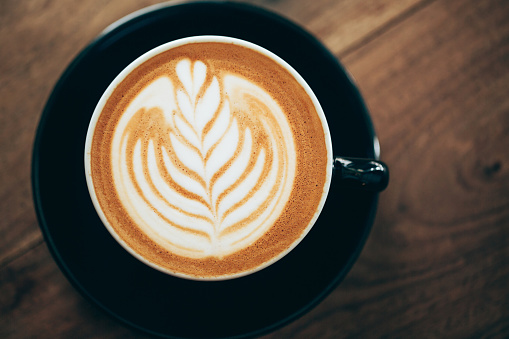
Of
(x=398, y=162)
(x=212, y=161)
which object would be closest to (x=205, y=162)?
(x=212, y=161)

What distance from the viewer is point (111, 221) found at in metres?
0.68

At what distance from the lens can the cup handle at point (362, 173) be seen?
0.69 meters

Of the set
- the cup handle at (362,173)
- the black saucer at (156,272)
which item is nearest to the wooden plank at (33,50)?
the black saucer at (156,272)

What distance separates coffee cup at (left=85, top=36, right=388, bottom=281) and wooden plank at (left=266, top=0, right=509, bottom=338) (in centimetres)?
A: 38

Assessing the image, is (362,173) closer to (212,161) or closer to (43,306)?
(212,161)

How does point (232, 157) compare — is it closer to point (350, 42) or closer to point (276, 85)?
point (276, 85)

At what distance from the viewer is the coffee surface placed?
0.69 meters

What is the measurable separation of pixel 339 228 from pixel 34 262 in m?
0.82

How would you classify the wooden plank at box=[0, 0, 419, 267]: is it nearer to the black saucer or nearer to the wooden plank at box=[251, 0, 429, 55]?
the black saucer

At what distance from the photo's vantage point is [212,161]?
0.71 metres

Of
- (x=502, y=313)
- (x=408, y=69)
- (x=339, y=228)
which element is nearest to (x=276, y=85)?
(x=339, y=228)

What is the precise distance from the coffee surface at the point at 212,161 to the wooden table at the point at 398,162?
1.26 feet

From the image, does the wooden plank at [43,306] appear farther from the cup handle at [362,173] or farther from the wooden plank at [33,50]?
the cup handle at [362,173]

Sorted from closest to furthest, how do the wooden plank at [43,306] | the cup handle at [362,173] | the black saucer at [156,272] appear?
the cup handle at [362,173]
the black saucer at [156,272]
the wooden plank at [43,306]
